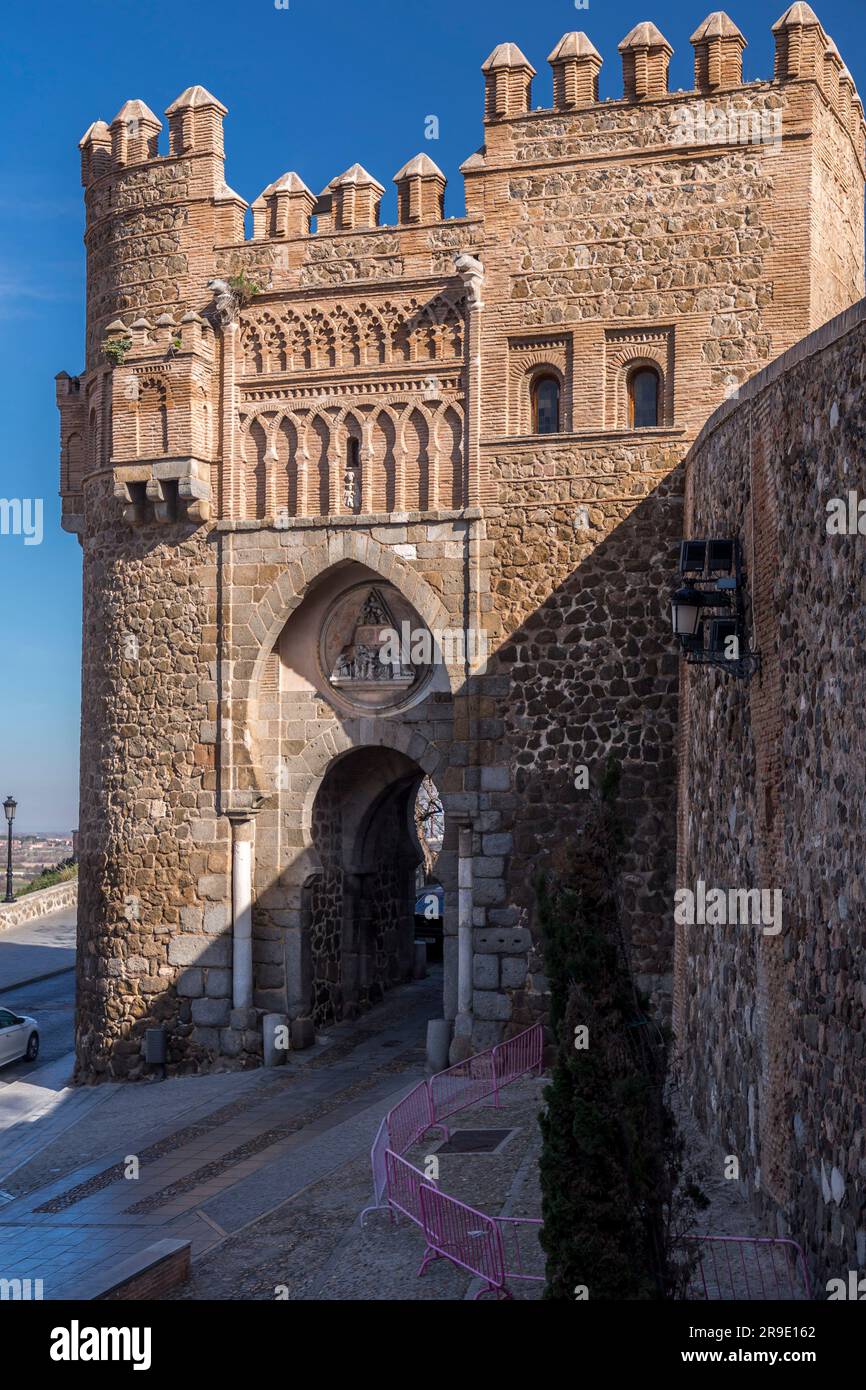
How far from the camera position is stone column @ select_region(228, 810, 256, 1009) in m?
17.0

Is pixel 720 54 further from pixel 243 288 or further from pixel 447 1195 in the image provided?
pixel 447 1195

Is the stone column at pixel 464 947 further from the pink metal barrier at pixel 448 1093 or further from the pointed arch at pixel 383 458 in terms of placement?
the pointed arch at pixel 383 458

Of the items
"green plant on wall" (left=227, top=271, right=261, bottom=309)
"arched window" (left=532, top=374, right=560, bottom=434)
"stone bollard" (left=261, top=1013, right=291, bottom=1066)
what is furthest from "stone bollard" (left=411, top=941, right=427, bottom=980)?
"green plant on wall" (left=227, top=271, right=261, bottom=309)

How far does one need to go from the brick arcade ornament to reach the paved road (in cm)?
610

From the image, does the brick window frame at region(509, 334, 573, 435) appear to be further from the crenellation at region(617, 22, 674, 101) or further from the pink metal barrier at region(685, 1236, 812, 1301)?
the pink metal barrier at region(685, 1236, 812, 1301)

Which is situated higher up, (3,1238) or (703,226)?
(703,226)

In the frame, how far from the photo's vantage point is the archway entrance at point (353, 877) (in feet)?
57.7

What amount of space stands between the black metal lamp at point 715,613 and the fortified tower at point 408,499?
459cm

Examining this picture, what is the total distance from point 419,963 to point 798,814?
1282cm

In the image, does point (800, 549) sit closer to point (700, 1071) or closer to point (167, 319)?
point (700, 1071)

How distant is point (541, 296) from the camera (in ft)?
53.2

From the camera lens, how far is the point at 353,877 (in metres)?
18.2

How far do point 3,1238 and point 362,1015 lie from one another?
7.11m
